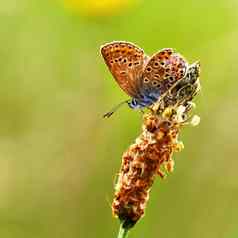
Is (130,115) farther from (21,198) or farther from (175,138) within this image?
(175,138)

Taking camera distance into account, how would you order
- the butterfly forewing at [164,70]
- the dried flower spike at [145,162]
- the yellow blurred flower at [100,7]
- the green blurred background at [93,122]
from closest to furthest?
the dried flower spike at [145,162] → the butterfly forewing at [164,70] → the green blurred background at [93,122] → the yellow blurred flower at [100,7]

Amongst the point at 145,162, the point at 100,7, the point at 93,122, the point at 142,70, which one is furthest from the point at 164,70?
the point at 100,7

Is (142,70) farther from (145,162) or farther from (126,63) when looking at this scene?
(145,162)

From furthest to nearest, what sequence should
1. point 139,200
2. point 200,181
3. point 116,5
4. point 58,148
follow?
point 116,5 → point 58,148 → point 200,181 → point 139,200

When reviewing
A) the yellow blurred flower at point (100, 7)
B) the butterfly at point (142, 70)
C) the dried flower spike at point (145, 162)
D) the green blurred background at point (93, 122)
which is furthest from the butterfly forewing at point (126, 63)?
the yellow blurred flower at point (100, 7)

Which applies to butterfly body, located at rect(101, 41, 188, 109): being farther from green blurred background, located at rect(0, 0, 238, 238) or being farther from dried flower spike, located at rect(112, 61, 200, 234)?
green blurred background, located at rect(0, 0, 238, 238)

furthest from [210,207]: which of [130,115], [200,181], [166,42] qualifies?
[166,42]

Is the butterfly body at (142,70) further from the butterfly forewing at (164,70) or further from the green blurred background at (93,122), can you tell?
the green blurred background at (93,122)
